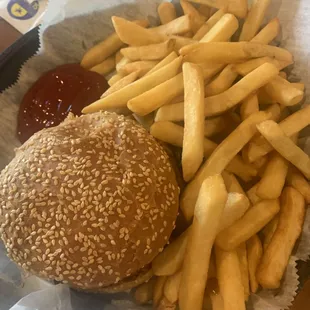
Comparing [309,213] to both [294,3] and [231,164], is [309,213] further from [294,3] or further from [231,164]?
[294,3]

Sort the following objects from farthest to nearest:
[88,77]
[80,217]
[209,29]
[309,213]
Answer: [88,77] < [209,29] < [309,213] < [80,217]

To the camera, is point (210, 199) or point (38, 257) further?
point (38, 257)

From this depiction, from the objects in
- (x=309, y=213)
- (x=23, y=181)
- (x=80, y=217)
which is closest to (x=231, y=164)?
(x=309, y=213)

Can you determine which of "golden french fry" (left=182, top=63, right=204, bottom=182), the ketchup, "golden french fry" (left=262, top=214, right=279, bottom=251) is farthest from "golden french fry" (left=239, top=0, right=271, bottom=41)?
"golden french fry" (left=262, top=214, right=279, bottom=251)

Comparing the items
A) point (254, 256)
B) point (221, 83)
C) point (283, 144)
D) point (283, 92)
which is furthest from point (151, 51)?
point (254, 256)

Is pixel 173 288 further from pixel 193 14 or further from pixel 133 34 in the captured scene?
pixel 193 14

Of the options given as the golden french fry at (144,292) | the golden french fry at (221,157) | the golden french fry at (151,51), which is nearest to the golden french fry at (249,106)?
the golden french fry at (221,157)
